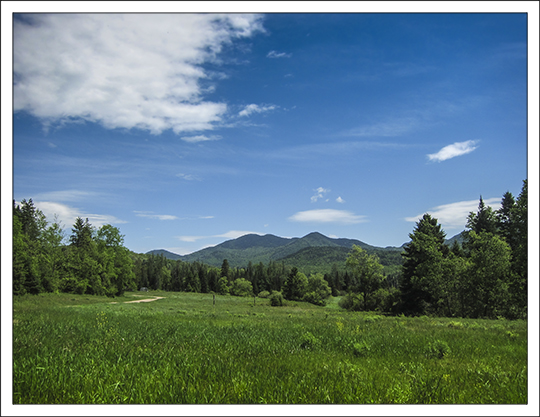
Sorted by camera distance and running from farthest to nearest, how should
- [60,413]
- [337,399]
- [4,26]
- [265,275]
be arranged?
[265,275] < [4,26] < [337,399] < [60,413]

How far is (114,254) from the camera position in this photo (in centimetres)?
5144

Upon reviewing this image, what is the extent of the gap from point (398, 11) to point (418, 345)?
913 centimetres

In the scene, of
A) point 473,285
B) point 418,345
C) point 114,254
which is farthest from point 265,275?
point 418,345

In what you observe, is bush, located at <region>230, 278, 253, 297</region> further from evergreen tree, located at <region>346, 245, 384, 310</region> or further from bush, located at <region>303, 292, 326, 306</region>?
evergreen tree, located at <region>346, 245, 384, 310</region>

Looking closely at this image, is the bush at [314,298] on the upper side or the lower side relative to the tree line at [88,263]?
lower

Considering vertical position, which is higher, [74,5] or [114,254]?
[74,5]

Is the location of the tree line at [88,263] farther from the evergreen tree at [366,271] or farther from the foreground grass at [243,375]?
the evergreen tree at [366,271]

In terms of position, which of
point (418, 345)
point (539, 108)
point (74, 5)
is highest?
point (74, 5)

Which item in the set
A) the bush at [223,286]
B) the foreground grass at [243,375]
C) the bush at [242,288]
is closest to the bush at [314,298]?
the bush at [242,288]

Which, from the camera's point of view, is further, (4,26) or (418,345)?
(418,345)

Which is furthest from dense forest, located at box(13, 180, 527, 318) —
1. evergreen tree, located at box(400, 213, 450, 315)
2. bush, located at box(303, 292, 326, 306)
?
bush, located at box(303, 292, 326, 306)

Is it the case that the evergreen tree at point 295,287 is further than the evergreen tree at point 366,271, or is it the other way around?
the evergreen tree at point 295,287

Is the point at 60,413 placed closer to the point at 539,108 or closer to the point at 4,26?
the point at 4,26

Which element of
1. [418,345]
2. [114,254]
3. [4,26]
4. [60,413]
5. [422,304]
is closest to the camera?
[60,413]
